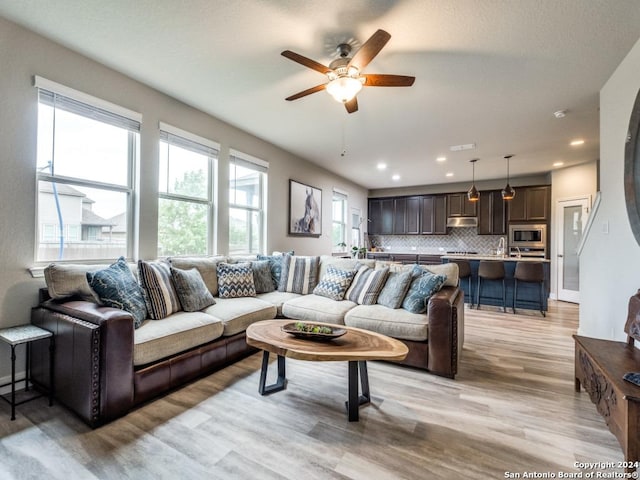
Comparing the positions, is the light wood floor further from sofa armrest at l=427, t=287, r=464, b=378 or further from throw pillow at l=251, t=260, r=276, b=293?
throw pillow at l=251, t=260, r=276, b=293

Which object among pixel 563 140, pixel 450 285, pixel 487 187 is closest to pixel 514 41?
pixel 450 285

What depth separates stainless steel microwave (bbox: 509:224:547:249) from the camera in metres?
6.68

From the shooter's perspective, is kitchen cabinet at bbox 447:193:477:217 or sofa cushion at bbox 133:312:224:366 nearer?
sofa cushion at bbox 133:312:224:366

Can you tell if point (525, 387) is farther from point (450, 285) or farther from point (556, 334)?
point (556, 334)

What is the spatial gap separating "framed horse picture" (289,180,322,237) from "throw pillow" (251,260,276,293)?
149cm

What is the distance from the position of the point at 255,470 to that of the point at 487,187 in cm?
784

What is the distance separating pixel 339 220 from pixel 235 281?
4267 mm

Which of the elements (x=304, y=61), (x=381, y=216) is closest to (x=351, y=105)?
(x=304, y=61)

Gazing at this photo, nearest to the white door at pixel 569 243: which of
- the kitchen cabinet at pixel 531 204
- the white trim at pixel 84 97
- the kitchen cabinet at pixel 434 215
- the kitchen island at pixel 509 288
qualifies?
the kitchen cabinet at pixel 531 204

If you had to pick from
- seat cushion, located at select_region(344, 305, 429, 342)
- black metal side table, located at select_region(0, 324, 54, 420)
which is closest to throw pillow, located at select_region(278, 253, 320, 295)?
seat cushion, located at select_region(344, 305, 429, 342)

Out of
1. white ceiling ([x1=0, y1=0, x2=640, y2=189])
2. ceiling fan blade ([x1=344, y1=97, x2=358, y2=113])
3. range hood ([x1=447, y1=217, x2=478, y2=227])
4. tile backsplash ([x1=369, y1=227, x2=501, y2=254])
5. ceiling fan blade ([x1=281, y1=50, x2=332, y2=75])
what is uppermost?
white ceiling ([x1=0, y1=0, x2=640, y2=189])

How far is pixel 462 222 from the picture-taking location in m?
7.49

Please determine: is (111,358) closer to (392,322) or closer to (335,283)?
(392,322)

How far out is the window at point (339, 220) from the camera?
7.15 m
